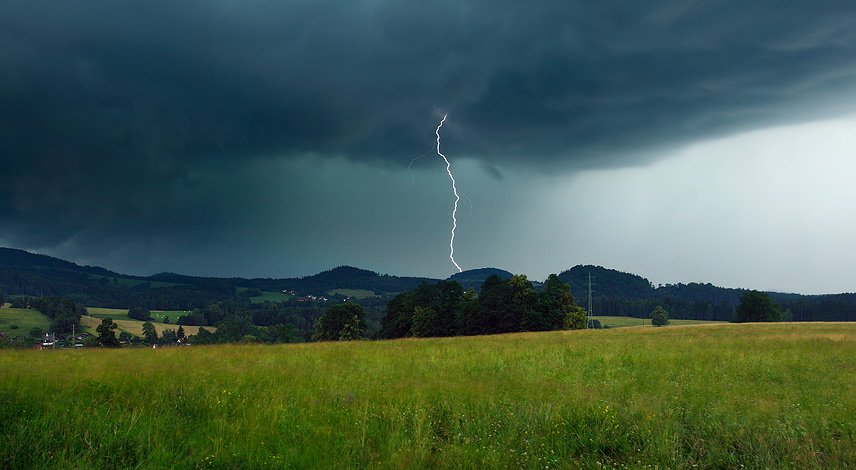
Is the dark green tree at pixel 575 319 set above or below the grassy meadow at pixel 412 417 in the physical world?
below

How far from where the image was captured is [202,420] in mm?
6855

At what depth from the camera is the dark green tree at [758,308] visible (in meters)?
76.6

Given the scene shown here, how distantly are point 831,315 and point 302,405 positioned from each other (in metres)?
176

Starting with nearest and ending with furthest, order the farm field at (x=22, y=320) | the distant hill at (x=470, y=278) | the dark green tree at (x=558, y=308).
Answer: the dark green tree at (x=558, y=308), the distant hill at (x=470, y=278), the farm field at (x=22, y=320)

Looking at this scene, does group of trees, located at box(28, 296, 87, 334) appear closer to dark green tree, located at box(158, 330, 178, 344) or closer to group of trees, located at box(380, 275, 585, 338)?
dark green tree, located at box(158, 330, 178, 344)

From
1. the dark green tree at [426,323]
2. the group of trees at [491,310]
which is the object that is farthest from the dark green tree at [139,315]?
the dark green tree at [426,323]

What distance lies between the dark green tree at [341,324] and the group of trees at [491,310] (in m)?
5.21

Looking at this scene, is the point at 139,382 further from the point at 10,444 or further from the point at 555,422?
the point at 555,422

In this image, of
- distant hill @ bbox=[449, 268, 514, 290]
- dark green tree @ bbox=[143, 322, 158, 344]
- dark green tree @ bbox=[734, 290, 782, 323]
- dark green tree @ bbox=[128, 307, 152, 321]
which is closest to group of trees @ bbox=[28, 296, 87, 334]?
dark green tree @ bbox=[128, 307, 152, 321]

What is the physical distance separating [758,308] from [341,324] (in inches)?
2901

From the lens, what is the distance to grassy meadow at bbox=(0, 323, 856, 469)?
5.62 meters

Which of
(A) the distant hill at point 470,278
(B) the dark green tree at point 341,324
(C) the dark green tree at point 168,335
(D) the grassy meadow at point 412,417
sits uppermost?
(A) the distant hill at point 470,278

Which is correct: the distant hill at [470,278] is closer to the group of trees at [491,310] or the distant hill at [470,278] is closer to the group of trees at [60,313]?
the group of trees at [491,310]

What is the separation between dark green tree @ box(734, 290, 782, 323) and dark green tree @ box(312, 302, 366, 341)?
2758 inches
